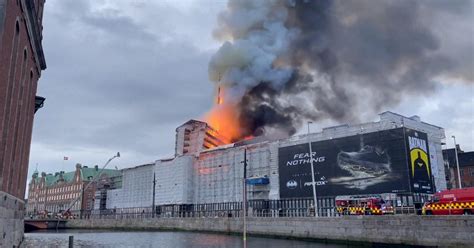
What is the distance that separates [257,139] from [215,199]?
17.8 metres

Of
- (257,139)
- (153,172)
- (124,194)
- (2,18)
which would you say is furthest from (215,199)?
(2,18)

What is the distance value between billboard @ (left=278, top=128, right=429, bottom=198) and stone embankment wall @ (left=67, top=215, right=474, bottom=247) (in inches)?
880

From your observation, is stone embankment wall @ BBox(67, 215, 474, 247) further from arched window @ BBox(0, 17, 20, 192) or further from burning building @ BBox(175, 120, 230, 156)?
burning building @ BBox(175, 120, 230, 156)

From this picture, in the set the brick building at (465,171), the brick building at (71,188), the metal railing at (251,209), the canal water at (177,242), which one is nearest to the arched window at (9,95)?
the canal water at (177,242)

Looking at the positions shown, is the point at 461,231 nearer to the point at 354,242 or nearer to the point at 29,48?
the point at 354,242

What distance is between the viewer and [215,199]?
9856 centimetres

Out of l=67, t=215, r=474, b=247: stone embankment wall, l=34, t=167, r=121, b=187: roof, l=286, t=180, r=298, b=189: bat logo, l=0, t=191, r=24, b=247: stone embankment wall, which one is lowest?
l=67, t=215, r=474, b=247: stone embankment wall

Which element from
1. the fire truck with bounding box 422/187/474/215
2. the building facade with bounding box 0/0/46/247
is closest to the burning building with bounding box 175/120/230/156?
the fire truck with bounding box 422/187/474/215

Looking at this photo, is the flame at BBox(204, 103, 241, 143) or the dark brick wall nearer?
the dark brick wall

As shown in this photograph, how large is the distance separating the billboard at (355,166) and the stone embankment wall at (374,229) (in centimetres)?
2236

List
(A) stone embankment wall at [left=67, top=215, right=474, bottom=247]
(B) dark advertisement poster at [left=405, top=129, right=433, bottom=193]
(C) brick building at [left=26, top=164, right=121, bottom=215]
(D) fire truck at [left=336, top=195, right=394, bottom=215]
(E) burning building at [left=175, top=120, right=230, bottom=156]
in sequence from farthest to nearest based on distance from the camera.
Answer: (C) brick building at [left=26, top=164, right=121, bottom=215]
(E) burning building at [left=175, top=120, right=230, bottom=156]
(B) dark advertisement poster at [left=405, top=129, right=433, bottom=193]
(D) fire truck at [left=336, top=195, right=394, bottom=215]
(A) stone embankment wall at [left=67, top=215, right=474, bottom=247]

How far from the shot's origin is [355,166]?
74.4m

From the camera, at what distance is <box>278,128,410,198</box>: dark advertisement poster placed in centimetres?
7031

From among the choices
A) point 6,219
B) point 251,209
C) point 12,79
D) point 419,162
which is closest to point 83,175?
point 251,209
